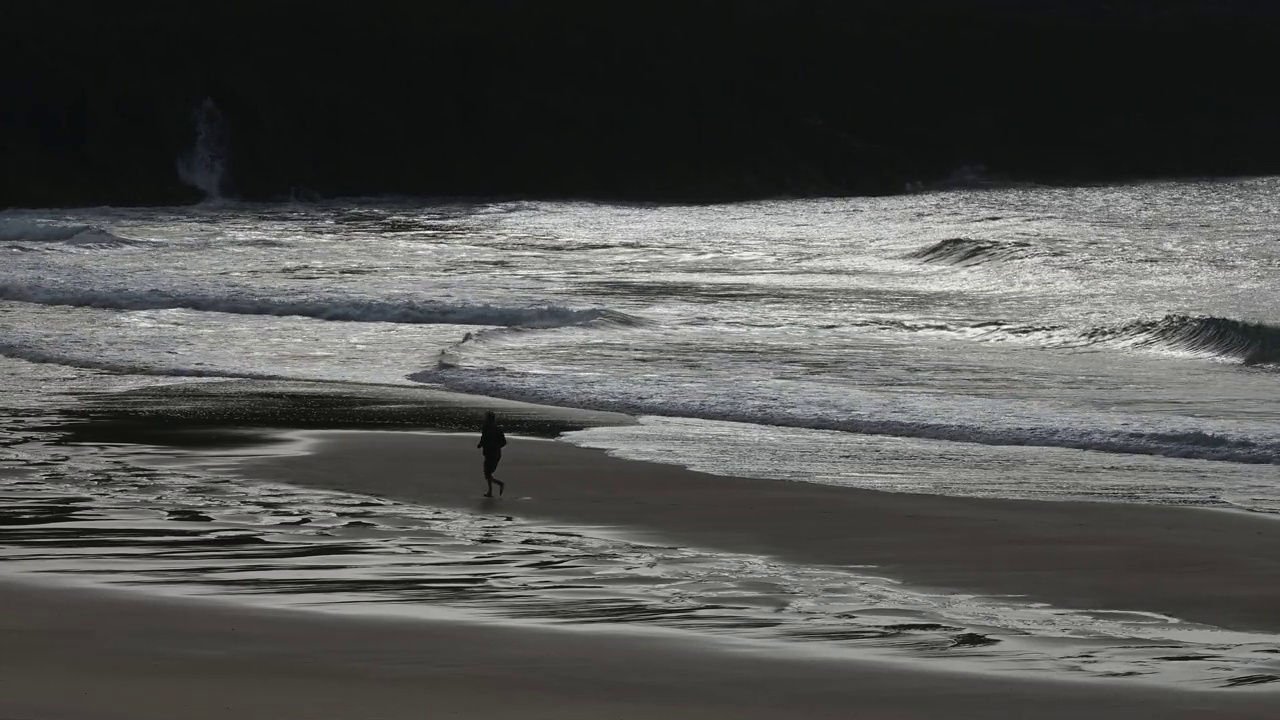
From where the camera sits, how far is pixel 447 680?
6.09m

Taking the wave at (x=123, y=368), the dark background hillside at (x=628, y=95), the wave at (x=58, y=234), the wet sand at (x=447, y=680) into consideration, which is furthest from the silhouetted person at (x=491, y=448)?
the dark background hillside at (x=628, y=95)

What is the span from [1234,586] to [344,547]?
13.6ft

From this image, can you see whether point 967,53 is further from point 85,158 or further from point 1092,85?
point 85,158

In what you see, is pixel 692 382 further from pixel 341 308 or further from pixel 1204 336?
pixel 341 308

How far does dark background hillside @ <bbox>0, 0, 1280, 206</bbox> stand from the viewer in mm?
75562

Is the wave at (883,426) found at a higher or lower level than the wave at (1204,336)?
lower

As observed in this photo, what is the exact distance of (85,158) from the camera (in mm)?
72000

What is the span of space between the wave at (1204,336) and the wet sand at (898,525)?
979 cm

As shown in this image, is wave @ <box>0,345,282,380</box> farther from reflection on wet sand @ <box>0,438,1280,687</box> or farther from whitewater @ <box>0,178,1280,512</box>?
reflection on wet sand @ <box>0,438,1280,687</box>

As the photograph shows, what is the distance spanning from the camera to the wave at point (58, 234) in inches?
1449

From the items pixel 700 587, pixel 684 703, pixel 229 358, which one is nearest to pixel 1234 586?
pixel 700 587

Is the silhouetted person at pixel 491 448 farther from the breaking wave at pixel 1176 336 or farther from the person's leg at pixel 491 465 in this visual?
the breaking wave at pixel 1176 336

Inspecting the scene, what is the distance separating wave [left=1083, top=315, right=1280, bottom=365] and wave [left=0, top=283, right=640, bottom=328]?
594 cm

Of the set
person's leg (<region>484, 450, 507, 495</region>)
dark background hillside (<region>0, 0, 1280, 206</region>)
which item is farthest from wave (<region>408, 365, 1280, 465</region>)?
dark background hillside (<region>0, 0, 1280, 206</region>)
